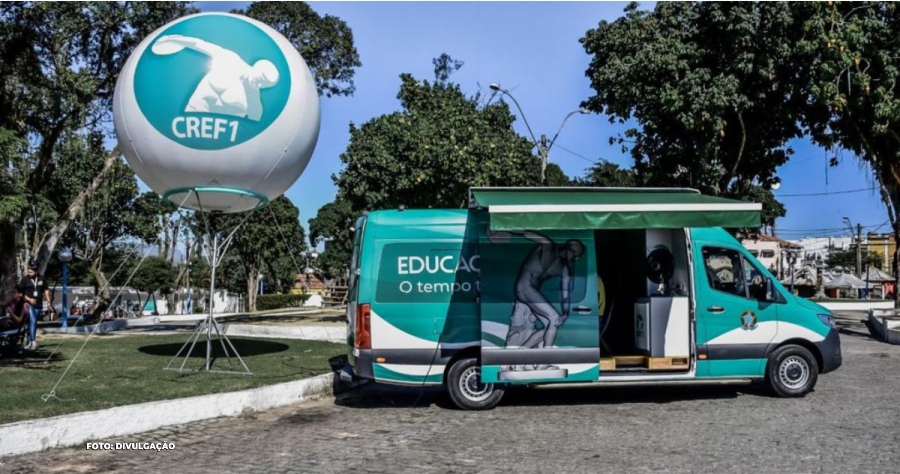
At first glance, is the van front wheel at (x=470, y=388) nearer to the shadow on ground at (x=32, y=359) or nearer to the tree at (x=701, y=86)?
the shadow on ground at (x=32, y=359)

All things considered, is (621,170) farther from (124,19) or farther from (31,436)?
(31,436)

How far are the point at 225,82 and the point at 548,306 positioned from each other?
516cm

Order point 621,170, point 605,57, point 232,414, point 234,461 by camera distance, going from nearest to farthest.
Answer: point 234,461 → point 232,414 → point 605,57 → point 621,170

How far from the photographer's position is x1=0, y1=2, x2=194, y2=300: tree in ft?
66.1

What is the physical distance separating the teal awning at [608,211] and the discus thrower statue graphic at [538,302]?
1.78 feet

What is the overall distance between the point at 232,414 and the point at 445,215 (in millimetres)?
3459

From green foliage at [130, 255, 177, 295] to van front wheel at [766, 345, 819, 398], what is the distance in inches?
2089

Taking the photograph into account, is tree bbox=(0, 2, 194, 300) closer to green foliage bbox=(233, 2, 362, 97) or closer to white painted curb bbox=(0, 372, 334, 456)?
green foliage bbox=(233, 2, 362, 97)

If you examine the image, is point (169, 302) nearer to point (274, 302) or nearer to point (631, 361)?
Result: point (274, 302)

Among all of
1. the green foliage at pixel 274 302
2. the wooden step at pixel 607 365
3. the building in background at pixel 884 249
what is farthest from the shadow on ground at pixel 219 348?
the building in background at pixel 884 249

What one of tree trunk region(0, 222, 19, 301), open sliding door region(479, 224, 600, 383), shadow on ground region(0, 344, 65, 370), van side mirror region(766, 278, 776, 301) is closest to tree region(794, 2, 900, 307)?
van side mirror region(766, 278, 776, 301)

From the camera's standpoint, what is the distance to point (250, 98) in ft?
33.2

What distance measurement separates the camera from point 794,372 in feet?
31.6

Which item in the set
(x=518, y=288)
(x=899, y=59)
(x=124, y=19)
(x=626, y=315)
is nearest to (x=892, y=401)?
(x=626, y=315)
